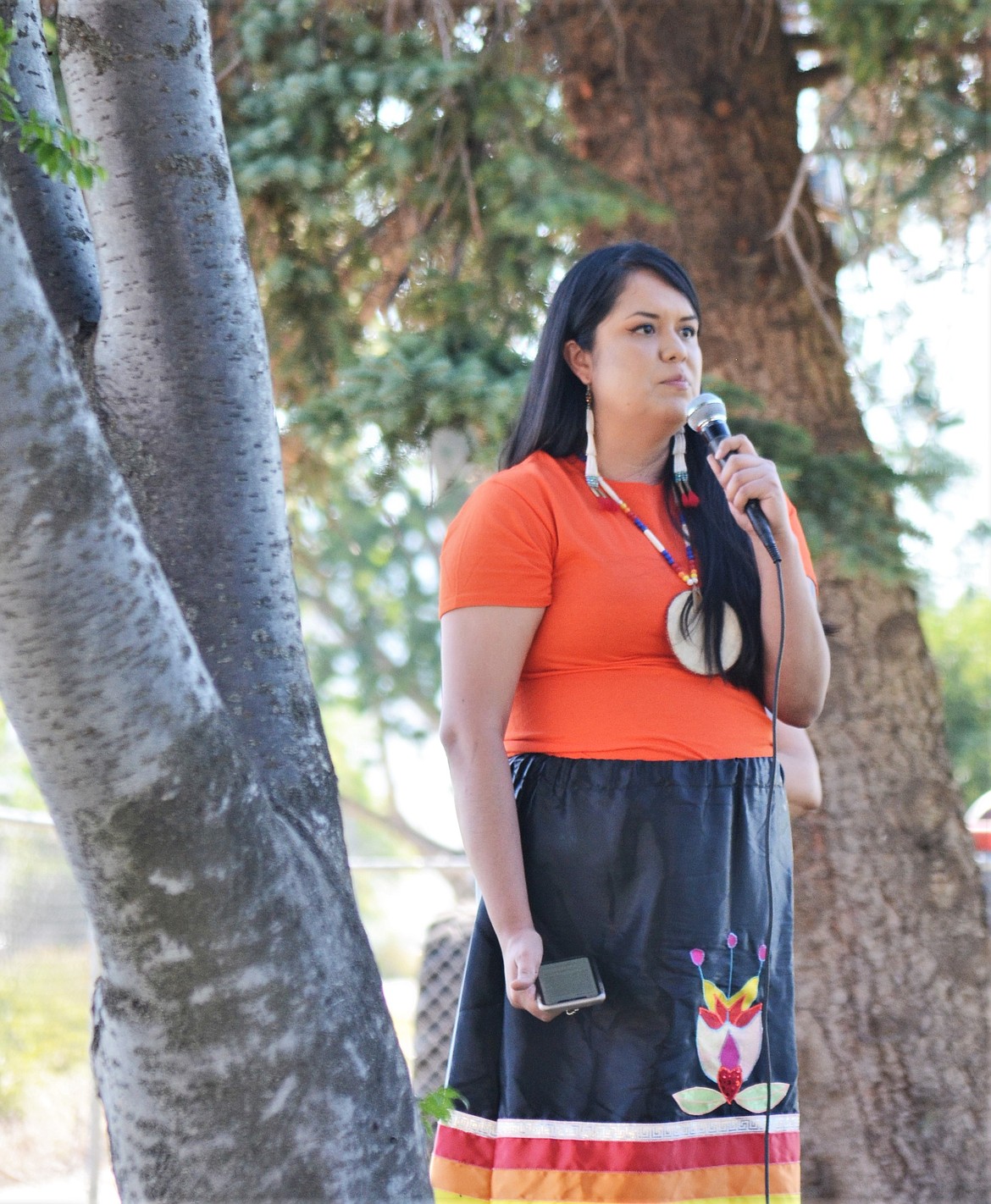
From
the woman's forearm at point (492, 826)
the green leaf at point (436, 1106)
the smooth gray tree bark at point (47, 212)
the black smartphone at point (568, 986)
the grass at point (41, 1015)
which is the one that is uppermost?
the smooth gray tree bark at point (47, 212)

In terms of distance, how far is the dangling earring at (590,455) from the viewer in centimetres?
231

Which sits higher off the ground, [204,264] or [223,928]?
[204,264]

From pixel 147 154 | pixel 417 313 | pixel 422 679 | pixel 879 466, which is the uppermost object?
pixel 417 313

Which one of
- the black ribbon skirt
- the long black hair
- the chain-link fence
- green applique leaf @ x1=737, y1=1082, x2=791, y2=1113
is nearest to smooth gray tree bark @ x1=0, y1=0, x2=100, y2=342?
the long black hair

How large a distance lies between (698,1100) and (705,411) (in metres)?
1.15

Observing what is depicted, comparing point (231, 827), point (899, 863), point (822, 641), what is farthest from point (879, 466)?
point (231, 827)

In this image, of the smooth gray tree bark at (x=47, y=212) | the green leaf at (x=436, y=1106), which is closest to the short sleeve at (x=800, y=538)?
the green leaf at (x=436, y=1106)

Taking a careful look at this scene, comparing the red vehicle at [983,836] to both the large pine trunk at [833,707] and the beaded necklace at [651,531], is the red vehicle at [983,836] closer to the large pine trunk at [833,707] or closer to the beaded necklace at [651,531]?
the large pine trunk at [833,707]

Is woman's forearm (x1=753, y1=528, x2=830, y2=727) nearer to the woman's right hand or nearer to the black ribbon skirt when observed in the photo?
the black ribbon skirt

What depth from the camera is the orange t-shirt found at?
2131mm

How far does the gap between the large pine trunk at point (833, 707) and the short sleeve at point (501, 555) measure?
237 centimetres

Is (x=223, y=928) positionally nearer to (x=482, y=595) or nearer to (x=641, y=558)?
(x=482, y=595)

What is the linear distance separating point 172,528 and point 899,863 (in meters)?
3.16

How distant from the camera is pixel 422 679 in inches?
778
